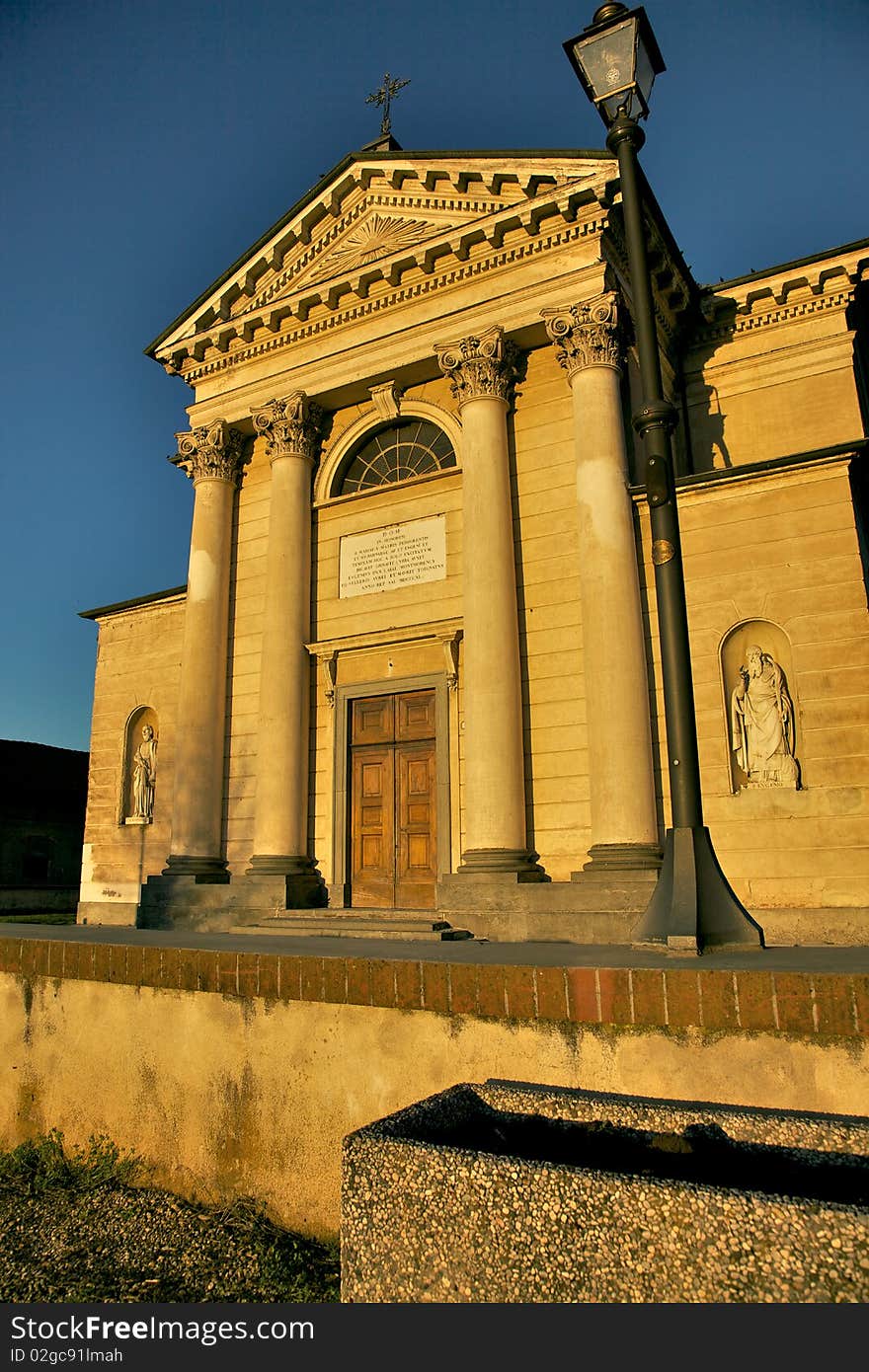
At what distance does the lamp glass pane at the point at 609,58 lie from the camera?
6.92 meters

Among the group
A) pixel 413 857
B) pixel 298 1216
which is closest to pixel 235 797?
pixel 413 857

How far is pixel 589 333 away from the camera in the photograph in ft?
41.9

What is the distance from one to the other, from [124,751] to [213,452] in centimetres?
619

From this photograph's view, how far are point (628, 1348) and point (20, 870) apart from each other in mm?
42129

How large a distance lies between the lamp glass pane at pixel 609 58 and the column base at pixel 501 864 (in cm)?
863

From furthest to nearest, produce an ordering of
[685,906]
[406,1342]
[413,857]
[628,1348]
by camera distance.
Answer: [413,857] → [685,906] → [406,1342] → [628,1348]

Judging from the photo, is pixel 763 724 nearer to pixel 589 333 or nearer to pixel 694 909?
pixel 694 909

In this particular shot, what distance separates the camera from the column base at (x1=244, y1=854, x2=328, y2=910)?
44.1 feet

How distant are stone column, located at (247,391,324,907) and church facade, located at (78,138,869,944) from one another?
0.06 meters

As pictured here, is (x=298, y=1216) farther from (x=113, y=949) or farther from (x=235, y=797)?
(x=235, y=797)

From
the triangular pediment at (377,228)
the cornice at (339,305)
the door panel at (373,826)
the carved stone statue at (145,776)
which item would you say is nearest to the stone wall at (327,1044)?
the door panel at (373,826)

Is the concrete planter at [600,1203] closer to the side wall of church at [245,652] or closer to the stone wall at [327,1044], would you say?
the stone wall at [327,1044]

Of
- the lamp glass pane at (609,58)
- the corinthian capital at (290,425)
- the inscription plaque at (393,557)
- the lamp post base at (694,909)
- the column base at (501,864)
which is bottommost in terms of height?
the lamp post base at (694,909)

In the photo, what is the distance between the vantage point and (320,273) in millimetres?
15969
